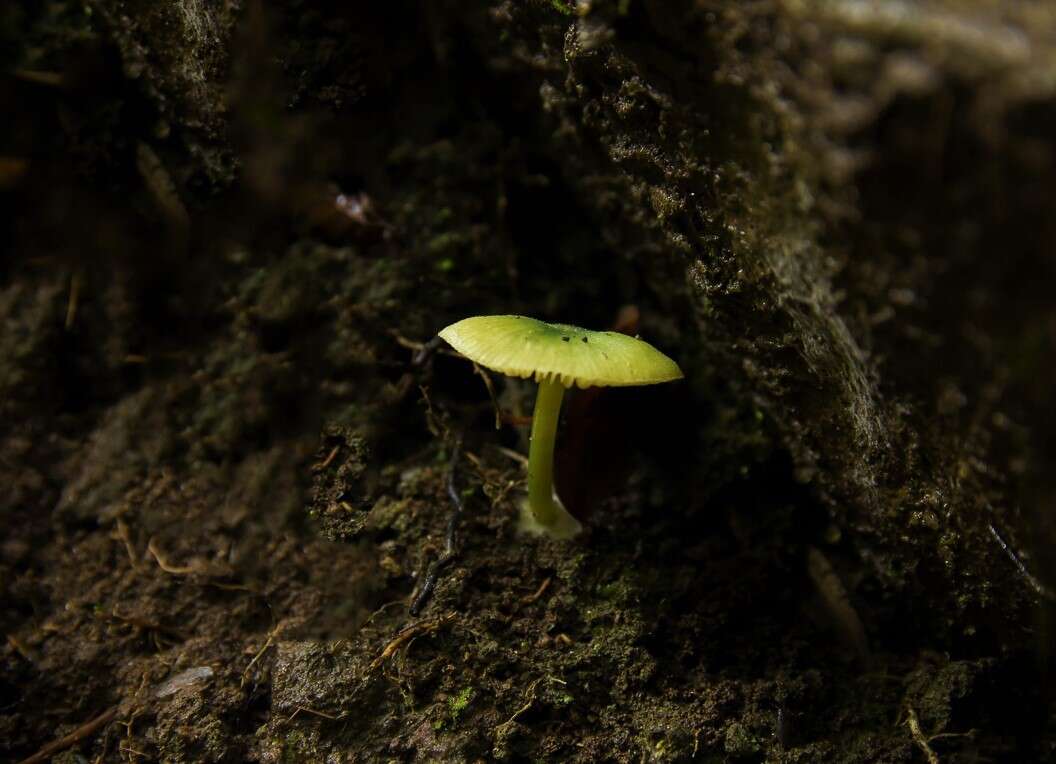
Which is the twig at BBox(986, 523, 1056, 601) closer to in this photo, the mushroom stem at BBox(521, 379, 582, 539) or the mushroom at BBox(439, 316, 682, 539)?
the mushroom at BBox(439, 316, 682, 539)

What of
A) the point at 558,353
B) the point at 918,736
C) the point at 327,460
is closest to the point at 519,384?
the point at 327,460

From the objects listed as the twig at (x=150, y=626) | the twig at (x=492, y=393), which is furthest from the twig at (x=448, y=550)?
the twig at (x=150, y=626)

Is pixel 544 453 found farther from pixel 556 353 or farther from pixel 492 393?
pixel 556 353

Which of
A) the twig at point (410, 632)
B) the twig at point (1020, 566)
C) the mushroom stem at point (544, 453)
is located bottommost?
the twig at point (410, 632)

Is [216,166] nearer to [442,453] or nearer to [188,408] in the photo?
[188,408]

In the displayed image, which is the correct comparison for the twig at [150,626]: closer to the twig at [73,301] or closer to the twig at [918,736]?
the twig at [73,301]

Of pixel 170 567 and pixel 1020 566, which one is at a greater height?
pixel 1020 566

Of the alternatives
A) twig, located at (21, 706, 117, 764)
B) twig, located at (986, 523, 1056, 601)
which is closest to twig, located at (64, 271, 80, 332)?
twig, located at (21, 706, 117, 764)
